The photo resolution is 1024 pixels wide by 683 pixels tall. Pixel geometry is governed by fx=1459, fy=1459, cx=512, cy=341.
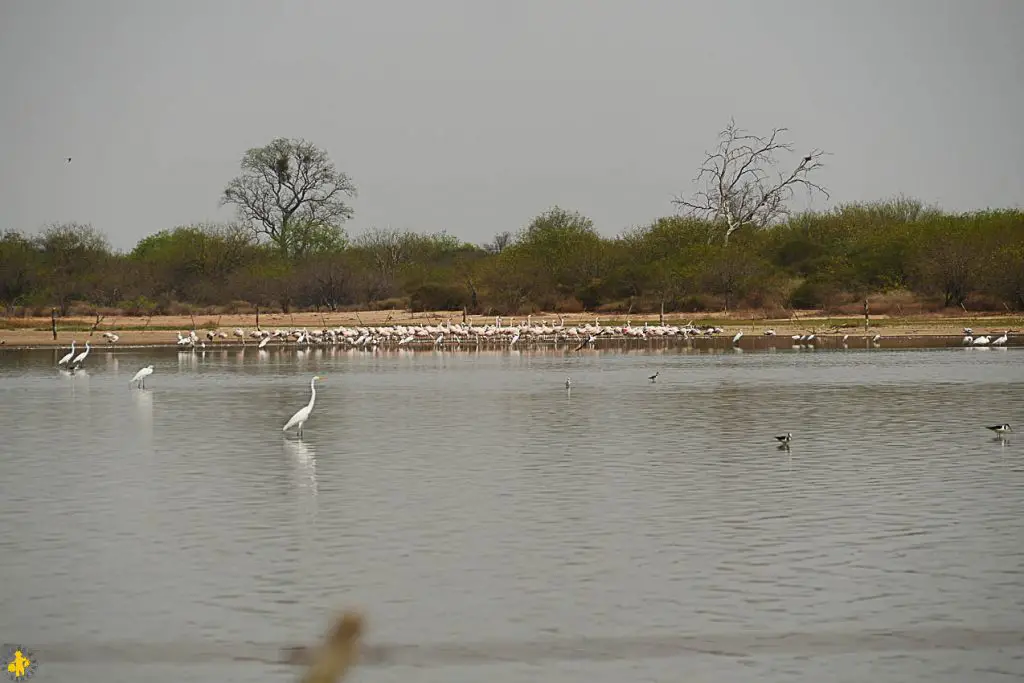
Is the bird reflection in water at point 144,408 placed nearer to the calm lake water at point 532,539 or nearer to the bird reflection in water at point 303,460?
the calm lake water at point 532,539

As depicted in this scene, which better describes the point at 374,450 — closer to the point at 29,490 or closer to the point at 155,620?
the point at 29,490

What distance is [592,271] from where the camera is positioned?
68375 millimetres

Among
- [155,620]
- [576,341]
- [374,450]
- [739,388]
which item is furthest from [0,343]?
[155,620]

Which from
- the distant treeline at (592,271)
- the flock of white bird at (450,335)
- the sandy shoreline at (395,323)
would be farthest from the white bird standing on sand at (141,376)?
the distant treeline at (592,271)

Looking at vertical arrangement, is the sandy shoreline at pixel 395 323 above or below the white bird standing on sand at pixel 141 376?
above

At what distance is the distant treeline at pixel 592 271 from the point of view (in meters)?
59.4

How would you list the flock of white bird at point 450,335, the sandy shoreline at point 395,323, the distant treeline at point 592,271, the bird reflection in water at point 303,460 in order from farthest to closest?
the distant treeline at point 592,271 < the sandy shoreline at point 395,323 < the flock of white bird at point 450,335 < the bird reflection in water at point 303,460

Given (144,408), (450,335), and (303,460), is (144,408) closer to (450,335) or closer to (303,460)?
(303,460)

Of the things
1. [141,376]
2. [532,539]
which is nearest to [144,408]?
[141,376]

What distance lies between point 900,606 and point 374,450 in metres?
9.97

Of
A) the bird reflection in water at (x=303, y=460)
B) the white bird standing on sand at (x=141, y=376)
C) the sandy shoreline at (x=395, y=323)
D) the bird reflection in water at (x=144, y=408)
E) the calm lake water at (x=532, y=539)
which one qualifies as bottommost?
the calm lake water at (x=532, y=539)

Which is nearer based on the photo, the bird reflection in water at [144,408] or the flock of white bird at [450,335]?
the bird reflection in water at [144,408]

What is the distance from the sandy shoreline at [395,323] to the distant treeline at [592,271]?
1.92 m

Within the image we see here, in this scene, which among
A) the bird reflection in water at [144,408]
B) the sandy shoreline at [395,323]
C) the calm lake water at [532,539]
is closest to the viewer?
the calm lake water at [532,539]
